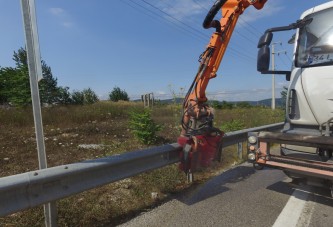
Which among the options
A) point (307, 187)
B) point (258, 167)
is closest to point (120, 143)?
point (258, 167)

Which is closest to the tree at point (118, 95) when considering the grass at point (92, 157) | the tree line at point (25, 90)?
the tree line at point (25, 90)

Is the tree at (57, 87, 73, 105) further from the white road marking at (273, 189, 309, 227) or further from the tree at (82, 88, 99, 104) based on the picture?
the white road marking at (273, 189, 309, 227)

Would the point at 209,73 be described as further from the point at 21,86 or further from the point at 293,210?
the point at 21,86

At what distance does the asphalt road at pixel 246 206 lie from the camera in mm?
3791

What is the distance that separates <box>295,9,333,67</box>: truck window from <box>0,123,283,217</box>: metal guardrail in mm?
2714

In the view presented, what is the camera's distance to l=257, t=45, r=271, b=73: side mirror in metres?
5.00

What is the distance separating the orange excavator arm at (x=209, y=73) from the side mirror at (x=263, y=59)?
67 centimetres

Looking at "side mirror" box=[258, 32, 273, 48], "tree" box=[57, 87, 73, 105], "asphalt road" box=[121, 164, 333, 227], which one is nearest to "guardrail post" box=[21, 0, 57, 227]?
"asphalt road" box=[121, 164, 333, 227]

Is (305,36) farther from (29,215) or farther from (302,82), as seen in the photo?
(29,215)

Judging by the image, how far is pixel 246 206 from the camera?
4.31 meters

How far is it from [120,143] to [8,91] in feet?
84.4

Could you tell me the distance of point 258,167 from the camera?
5.03m

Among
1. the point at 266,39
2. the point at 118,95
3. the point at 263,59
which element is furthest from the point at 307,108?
the point at 118,95

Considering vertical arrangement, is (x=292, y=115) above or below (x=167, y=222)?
above
